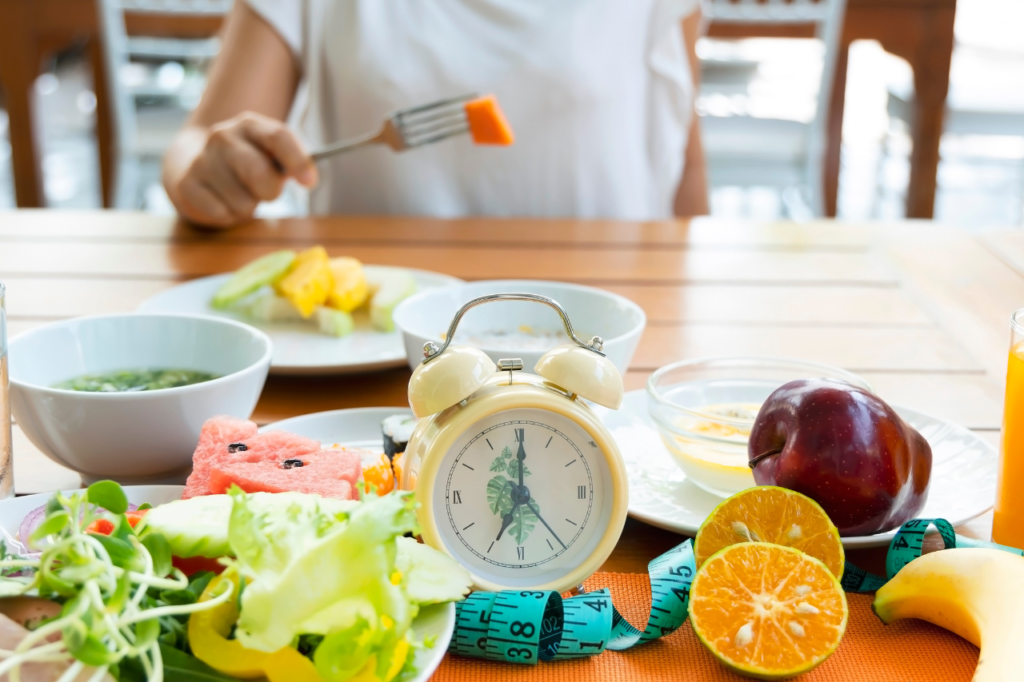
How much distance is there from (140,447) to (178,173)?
1.13 metres

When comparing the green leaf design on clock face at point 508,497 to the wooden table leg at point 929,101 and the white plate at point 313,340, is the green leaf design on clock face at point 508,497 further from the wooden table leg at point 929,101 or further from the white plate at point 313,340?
the wooden table leg at point 929,101

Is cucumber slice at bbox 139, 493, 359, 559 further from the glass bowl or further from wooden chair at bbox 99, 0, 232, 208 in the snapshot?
wooden chair at bbox 99, 0, 232, 208

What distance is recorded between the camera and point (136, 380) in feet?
3.21

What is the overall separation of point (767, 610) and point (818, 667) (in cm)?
5

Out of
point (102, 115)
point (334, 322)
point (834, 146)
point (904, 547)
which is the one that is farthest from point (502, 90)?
point (102, 115)

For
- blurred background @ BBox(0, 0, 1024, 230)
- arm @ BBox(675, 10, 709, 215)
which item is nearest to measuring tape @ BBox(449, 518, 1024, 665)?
arm @ BBox(675, 10, 709, 215)

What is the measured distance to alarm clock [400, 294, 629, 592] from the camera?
72 centimetres

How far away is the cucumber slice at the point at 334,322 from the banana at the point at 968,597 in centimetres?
79

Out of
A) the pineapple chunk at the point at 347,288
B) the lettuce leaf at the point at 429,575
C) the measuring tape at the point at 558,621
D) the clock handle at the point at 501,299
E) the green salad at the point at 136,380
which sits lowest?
the measuring tape at the point at 558,621

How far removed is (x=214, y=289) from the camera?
4.84 ft

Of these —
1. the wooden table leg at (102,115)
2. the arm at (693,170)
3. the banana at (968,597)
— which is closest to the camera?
the banana at (968,597)

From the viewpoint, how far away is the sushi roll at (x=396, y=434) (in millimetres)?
892

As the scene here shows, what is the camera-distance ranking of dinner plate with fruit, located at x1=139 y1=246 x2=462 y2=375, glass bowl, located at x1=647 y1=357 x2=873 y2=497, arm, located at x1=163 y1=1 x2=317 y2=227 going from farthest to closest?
arm, located at x1=163 y1=1 x2=317 y2=227
dinner plate with fruit, located at x1=139 y1=246 x2=462 y2=375
glass bowl, located at x1=647 y1=357 x2=873 y2=497

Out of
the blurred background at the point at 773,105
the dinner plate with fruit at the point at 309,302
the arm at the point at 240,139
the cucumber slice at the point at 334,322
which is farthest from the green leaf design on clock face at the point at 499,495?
the blurred background at the point at 773,105
